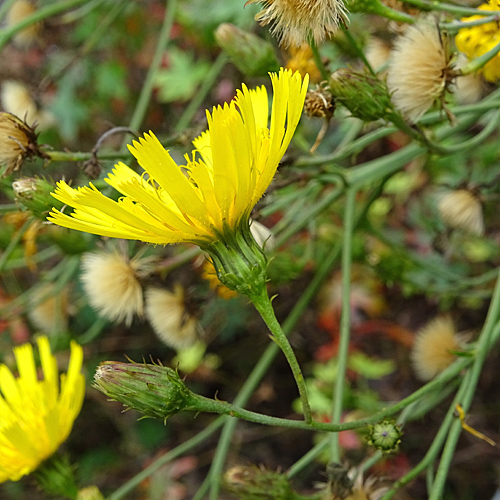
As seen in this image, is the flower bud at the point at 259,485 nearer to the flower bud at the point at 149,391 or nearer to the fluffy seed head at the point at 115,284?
the flower bud at the point at 149,391

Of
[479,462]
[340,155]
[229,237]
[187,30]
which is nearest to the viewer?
[229,237]

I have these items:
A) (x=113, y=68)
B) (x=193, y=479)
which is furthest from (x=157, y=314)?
(x=113, y=68)

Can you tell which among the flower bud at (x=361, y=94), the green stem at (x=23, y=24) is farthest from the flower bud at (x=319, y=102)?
the green stem at (x=23, y=24)

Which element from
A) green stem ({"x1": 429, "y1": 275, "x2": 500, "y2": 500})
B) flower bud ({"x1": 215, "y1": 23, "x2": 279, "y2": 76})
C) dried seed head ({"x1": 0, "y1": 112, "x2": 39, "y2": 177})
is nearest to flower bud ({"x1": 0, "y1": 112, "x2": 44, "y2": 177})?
dried seed head ({"x1": 0, "y1": 112, "x2": 39, "y2": 177})

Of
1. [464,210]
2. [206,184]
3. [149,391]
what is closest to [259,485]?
[149,391]

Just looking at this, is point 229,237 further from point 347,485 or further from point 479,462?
point 479,462
